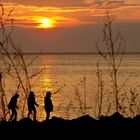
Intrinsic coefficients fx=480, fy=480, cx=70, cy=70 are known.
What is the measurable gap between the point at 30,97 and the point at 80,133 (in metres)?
3.10

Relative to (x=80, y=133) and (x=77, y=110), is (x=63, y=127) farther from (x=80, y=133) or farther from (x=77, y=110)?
(x=77, y=110)

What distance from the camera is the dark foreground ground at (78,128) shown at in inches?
521

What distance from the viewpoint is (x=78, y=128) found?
44.4 feet

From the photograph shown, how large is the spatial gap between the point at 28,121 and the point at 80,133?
1.85 meters

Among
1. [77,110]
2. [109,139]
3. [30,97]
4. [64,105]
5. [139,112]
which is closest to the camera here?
[109,139]

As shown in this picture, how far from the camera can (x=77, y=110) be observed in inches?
1252

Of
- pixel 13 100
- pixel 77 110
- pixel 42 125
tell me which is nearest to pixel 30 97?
pixel 13 100

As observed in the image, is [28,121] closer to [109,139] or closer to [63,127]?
[63,127]

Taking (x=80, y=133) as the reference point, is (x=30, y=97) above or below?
above

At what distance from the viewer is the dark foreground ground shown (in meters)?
13.2

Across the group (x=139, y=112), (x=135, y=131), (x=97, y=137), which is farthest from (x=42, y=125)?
(x=139, y=112)

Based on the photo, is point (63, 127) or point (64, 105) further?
point (64, 105)

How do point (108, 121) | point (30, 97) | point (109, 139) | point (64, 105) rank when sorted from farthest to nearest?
point (64, 105) → point (30, 97) → point (108, 121) → point (109, 139)

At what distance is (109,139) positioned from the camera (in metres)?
12.9
